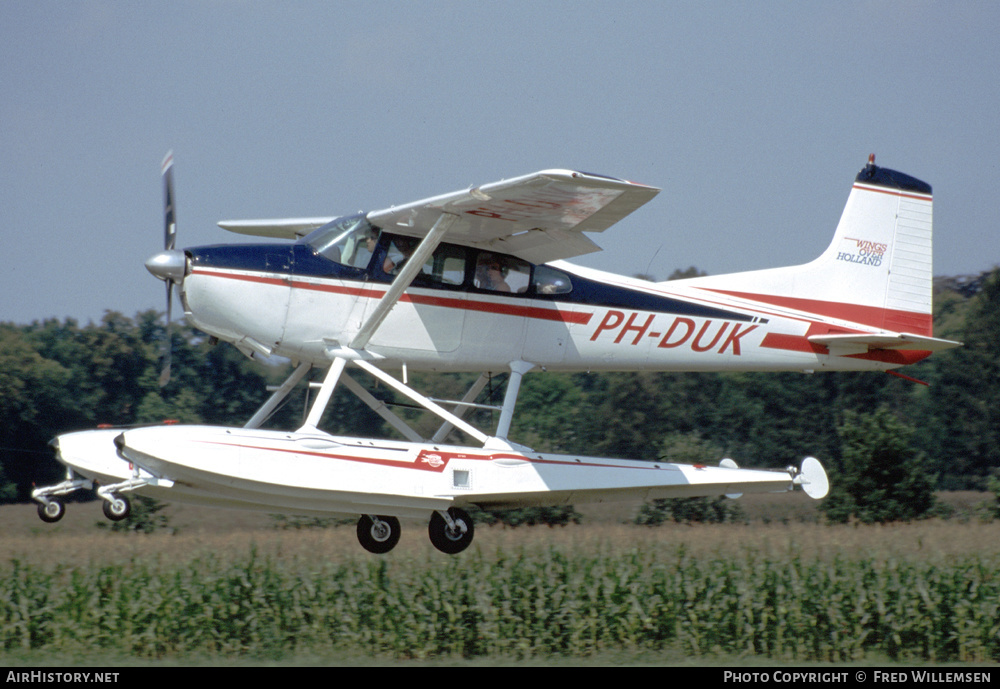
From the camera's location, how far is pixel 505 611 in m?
12.7

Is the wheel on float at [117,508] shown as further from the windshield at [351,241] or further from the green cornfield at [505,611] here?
the green cornfield at [505,611]

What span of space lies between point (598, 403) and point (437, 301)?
2417 centimetres

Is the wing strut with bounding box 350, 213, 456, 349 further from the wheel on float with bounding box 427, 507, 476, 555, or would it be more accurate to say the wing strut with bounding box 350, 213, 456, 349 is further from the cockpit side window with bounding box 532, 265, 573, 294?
the wheel on float with bounding box 427, 507, 476, 555

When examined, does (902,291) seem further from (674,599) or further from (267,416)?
(267,416)

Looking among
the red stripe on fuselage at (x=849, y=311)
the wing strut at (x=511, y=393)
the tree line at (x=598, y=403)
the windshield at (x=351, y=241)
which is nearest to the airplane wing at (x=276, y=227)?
the windshield at (x=351, y=241)

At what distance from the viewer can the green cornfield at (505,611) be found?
40.9 ft

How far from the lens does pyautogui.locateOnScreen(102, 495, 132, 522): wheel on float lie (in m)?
9.67

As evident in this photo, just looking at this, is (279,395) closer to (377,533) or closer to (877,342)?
(377,533)

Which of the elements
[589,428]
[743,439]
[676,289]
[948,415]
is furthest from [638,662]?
[948,415]

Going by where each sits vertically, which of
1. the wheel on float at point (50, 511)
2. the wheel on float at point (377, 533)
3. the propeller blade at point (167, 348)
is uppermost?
the propeller blade at point (167, 348)

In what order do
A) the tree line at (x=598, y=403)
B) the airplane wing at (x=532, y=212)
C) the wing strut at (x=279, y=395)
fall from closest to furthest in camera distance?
the airplane wing at (x=532, y=212) < the wing strut at (x=279, y=395) < the tree line at (x=598, y=403)

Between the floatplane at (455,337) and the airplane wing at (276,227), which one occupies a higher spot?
the airplane wing at (276,227)

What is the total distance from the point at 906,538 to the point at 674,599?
9.30 m

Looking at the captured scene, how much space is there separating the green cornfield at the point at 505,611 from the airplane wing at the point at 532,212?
4699 millimetres
